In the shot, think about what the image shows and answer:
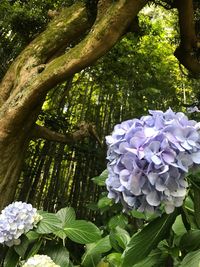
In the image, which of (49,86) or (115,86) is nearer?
(49,86)

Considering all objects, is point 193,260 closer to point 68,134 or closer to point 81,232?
point 81,232

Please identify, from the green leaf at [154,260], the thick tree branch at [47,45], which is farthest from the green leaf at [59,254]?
the thick tree branch at [47,45]

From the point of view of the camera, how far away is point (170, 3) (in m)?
3.55

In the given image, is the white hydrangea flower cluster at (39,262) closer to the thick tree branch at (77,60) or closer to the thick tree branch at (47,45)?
the thick tree branch at (77,60)

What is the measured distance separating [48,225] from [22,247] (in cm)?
11

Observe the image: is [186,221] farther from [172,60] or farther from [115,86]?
[172,60]

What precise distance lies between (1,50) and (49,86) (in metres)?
1.49

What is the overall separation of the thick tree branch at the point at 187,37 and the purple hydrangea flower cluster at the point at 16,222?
8.15 ft

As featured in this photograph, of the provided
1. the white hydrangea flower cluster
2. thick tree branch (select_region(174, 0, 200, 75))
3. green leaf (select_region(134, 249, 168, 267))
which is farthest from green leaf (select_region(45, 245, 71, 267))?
thick tree branch (select_region(174, 0, 200, 75))

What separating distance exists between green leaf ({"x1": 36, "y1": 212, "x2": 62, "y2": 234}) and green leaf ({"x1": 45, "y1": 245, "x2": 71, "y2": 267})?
8 cm

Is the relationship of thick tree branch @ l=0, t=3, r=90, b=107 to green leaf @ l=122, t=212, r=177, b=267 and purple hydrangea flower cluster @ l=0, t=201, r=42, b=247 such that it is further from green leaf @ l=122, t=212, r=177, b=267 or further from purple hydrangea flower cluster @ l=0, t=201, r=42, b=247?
green leaf @ l=122, t=212, r=177, b=267

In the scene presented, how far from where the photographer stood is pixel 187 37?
3471mm

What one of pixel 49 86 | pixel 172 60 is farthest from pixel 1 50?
pixel 172 60

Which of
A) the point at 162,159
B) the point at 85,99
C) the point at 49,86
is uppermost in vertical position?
the point at 85,99
